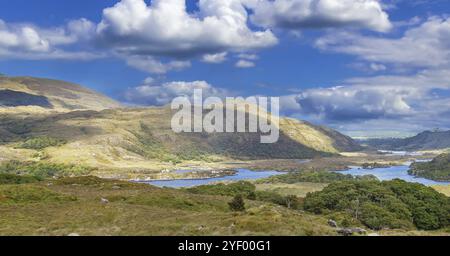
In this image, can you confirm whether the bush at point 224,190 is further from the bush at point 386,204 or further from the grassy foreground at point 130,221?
the grassy foreground at point 130,221

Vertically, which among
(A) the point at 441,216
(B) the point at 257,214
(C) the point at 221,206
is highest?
(B) the point at 257,214

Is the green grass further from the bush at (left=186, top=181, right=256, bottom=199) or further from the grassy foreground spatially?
the bush at (left=186, top=181, right=256, bottom=199)

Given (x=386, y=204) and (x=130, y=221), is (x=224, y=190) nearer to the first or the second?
(x=386, y=204)

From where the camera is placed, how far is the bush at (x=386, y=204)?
14594cm

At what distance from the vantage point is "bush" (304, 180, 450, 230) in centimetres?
14594

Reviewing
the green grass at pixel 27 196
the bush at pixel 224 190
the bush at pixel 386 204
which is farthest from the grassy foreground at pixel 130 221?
the bush at pixel 224 190

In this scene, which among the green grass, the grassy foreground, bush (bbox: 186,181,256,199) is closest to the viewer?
the grassy foreground

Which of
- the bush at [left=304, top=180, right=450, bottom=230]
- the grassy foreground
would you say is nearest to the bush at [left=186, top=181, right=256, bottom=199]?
the bush at [left=304, top=180, right=450, bottom=230]

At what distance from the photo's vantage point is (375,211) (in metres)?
149

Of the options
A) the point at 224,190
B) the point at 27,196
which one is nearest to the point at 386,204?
the point at 224,190

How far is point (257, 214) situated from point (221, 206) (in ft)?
170
